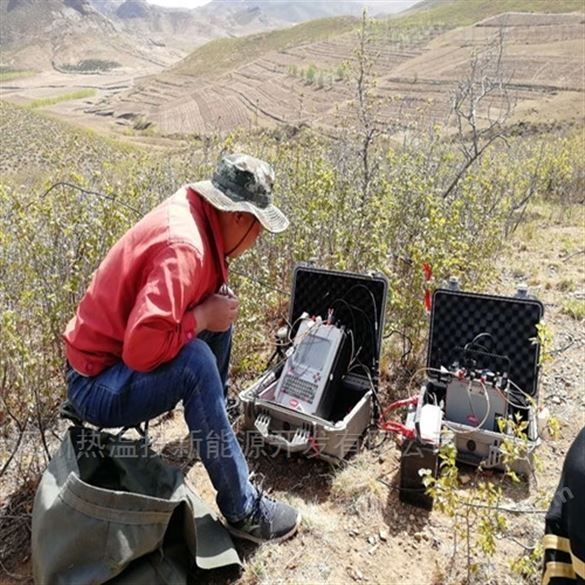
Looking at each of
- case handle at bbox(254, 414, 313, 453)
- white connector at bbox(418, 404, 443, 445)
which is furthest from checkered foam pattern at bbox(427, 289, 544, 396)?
case handle at bbox(254, 414, 313, 453)

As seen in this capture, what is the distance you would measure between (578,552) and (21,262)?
304 centimetres

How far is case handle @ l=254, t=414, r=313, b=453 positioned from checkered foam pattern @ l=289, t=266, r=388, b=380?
59cm

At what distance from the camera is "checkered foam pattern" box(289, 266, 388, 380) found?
9.91ft

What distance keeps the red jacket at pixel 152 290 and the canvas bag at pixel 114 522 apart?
355 millimetres

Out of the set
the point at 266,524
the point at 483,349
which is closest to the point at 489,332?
the point at 483,349

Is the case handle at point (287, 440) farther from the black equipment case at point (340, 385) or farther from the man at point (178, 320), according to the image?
the man at point (178, 320)

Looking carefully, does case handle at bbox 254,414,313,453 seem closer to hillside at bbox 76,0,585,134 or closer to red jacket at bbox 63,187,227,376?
red jacket at bbox 63,187,227,376

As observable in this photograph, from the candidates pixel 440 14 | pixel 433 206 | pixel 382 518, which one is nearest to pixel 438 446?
pixel 382 518

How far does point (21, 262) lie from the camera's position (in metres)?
3.14

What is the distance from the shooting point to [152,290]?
6.13 feet

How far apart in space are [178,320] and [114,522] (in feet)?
2.35

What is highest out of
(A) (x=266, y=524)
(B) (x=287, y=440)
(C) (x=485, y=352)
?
(C) (x=485, y=352)

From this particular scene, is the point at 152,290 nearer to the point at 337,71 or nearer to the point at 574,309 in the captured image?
the point at 574,309

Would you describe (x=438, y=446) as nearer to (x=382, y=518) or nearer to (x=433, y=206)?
(x=382, y=518)
